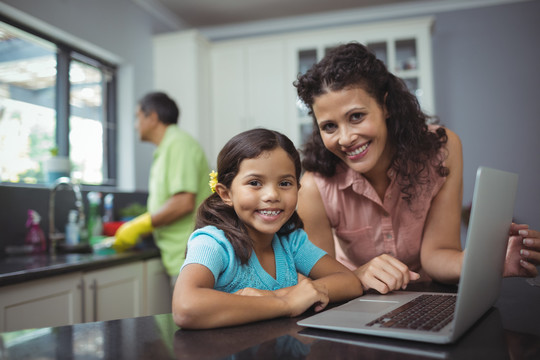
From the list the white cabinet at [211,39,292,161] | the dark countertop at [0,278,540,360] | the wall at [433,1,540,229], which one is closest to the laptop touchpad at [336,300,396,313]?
the dark countertop at [0,278,540,360]

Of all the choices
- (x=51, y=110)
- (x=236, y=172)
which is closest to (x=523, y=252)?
(x=236, y=172)

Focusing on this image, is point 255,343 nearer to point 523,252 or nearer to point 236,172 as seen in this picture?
point 236,172

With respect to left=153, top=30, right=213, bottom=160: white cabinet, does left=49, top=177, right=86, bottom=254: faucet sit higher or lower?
lower

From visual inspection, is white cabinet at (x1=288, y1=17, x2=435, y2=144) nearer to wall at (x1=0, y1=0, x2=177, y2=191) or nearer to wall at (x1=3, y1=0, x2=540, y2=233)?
wall at (x1=3, y1=0, x2=540, y2=233)

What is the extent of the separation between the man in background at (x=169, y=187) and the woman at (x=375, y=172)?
1198 mm

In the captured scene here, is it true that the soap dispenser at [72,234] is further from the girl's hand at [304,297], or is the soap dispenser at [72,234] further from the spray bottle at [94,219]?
the girl's hand at [304,297]

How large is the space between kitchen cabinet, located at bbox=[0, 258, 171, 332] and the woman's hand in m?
1.55

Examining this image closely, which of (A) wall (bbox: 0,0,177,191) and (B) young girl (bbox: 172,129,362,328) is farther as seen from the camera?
(A) wall (bbox: 0,0,177,191)

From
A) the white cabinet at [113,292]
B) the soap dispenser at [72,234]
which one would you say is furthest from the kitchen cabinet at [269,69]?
the white cabinet at [113,292]

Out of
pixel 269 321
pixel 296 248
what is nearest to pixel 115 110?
pixel 296 248

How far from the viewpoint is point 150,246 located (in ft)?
9.04

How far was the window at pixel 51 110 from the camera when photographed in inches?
100

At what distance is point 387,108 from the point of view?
128 cm

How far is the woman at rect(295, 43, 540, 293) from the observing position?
3.70ft
